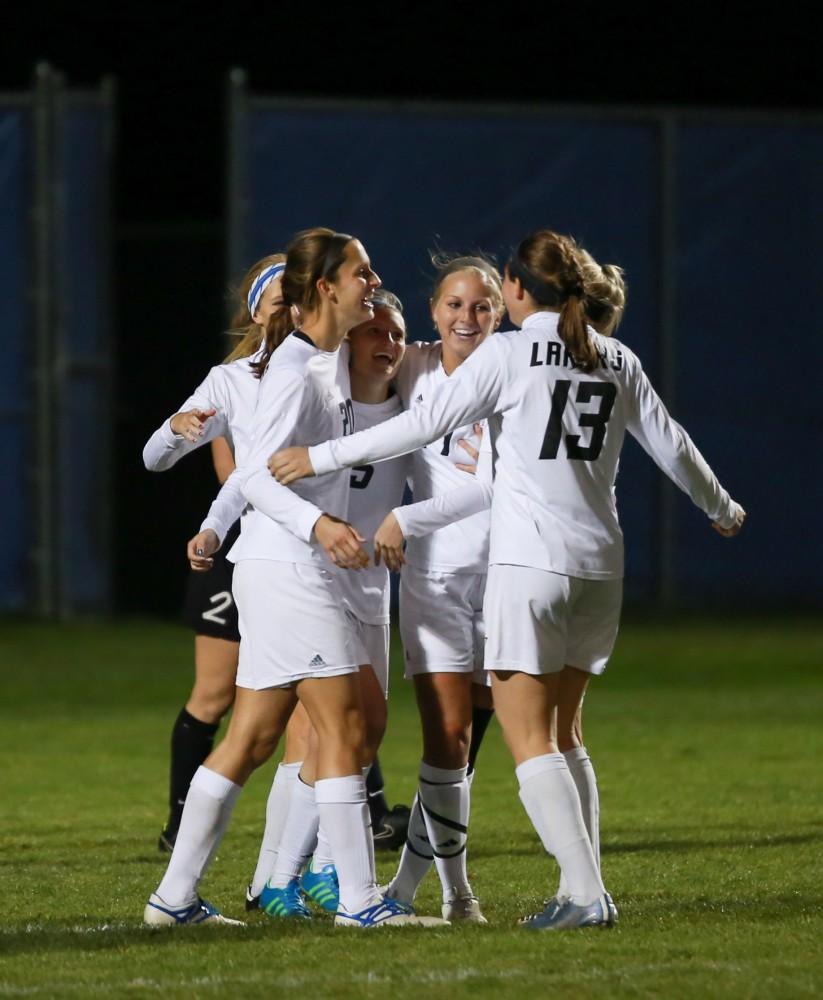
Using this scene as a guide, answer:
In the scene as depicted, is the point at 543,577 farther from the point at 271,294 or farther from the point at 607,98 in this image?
the point at 607,98

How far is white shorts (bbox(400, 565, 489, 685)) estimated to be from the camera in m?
4.61

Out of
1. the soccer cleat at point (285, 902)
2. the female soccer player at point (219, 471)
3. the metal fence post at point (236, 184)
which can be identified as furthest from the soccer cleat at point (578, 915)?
the metal fence post at point (236, 184)

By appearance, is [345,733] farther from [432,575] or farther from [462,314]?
[462,314]

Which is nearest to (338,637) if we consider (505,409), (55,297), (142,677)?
(505,409)

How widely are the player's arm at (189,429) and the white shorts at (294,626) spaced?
0.56 metres

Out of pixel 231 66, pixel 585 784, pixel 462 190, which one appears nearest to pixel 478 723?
pixel 585 784

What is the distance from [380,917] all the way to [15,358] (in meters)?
10.8

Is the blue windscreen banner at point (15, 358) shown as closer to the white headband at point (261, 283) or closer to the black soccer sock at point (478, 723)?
the white headband at point (261, 283)

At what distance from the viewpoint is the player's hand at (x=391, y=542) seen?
4.36 meters

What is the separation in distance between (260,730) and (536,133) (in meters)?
11.3

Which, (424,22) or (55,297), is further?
(424,22)

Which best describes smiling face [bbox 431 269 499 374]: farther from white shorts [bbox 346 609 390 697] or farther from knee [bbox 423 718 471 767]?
knee [bbox 423 718 471 767]

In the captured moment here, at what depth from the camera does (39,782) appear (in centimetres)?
722

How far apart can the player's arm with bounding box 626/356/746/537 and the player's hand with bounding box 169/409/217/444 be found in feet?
3.60
